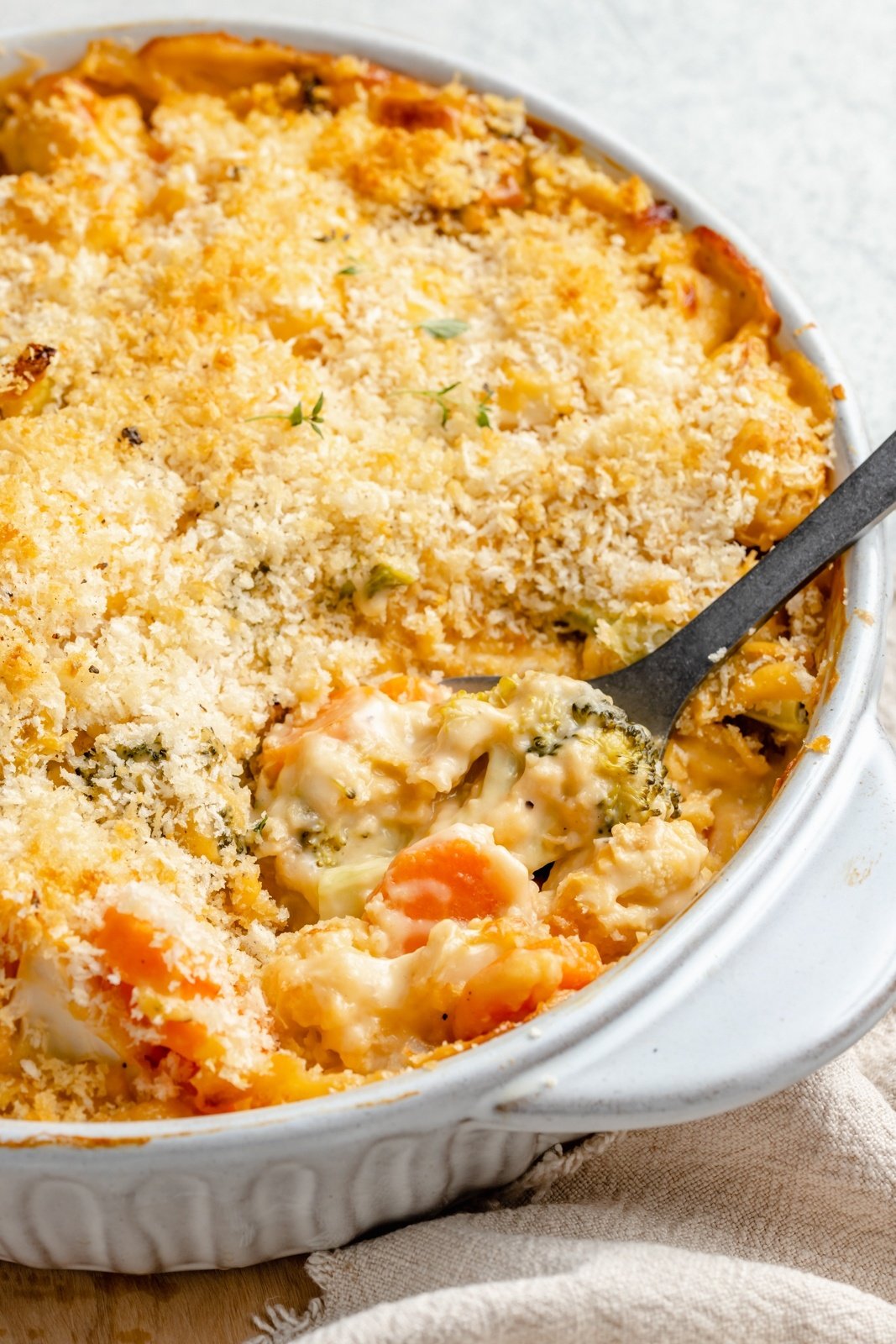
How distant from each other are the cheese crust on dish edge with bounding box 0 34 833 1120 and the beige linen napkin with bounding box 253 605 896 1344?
13.3 inches

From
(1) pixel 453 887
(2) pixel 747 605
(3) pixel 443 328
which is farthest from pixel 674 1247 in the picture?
(3) pixel 443 328

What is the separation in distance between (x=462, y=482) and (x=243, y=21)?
4.07ft

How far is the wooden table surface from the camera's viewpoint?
2.09 metres

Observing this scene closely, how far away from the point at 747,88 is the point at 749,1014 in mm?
3316

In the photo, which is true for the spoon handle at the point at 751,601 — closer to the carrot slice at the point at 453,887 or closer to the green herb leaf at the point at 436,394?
the carrot slice at the point at 453,887

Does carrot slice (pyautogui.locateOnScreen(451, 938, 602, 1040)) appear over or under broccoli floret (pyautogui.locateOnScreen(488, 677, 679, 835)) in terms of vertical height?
under

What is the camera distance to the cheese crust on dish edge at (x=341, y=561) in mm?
1918

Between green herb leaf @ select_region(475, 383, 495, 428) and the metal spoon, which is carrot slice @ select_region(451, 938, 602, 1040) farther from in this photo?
green herb leaf @ select_region(475, 383, 495, 428)

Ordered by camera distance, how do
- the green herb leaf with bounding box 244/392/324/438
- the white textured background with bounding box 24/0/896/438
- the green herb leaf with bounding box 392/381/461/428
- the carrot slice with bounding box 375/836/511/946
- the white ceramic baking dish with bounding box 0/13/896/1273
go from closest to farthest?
the white ceramic baking dish with bounding box 0/13/896/1273, the carrot slice with bounding box 375/836/511/946, the green herb leaf with bounding box 244/392/324/438, the green herb leaf with bounding box 392/381/461/428, the white textured background with bounding box 24/0/896/438

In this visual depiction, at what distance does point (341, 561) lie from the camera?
7.70ft

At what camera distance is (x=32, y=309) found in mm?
2576

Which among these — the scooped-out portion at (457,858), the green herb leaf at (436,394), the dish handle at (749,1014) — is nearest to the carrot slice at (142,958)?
the scooped-out portion at (457,858)

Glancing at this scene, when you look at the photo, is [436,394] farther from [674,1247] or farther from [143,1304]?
[143,1304]

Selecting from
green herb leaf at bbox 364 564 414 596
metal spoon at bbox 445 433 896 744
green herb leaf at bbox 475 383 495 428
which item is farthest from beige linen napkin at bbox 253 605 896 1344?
green herb leaf at bbox 475 383 495 428
